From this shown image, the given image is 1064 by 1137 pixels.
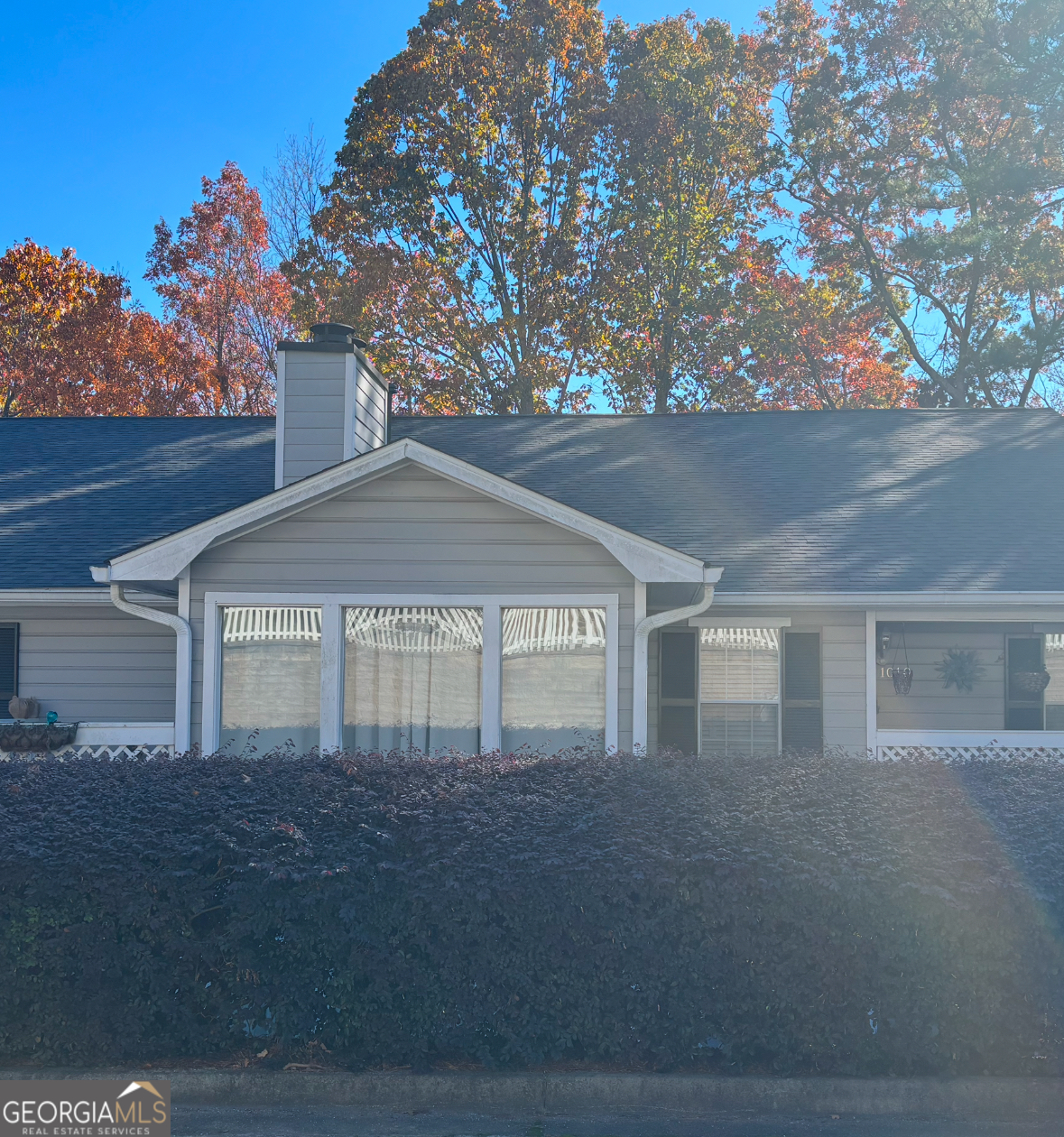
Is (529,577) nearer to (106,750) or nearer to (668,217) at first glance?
(106,750)

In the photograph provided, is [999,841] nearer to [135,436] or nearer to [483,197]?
[135,436]

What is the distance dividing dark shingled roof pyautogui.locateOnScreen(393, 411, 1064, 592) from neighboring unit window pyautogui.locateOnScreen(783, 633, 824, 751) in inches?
34.9

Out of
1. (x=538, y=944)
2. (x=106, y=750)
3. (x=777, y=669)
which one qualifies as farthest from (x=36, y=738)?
(x=777, y=669)

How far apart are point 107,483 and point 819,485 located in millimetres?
8273

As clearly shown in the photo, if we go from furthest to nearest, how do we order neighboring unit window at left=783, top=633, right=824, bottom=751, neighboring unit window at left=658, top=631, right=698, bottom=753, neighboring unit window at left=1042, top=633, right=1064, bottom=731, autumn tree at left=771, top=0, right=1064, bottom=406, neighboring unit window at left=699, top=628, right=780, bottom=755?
1. autumn tree at left=771, top=0, right=1064, bottom=406
2. neighboring unit window at left=1042, top=633, right=1064, bottom=731
3. neighboring unit window at left=658, top=631, right=698, bottom=753
4. neighboring unit window at left=699, top=628, right=780, bottom=755
5. neighboring unit window at left=783, top=633, right=824, bottom=751

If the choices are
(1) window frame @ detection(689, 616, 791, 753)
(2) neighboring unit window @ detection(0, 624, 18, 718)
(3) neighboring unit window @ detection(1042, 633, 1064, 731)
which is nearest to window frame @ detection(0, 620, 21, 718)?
(2) neighboring unit window @ detection(0, 624, 18, 718)

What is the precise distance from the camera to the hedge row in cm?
476

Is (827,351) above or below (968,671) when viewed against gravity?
above

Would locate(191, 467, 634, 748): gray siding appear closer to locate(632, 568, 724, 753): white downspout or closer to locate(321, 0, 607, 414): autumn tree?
locate(632, 568, 724, 753): white downspout

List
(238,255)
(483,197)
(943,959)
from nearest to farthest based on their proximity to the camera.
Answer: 1. (943,959)
2. (483,197)
3. (238,255)

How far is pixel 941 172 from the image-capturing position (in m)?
26.2

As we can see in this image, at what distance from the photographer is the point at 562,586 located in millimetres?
9000

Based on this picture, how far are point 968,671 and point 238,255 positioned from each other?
24905 mm

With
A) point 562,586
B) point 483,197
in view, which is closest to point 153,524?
point 562,586
